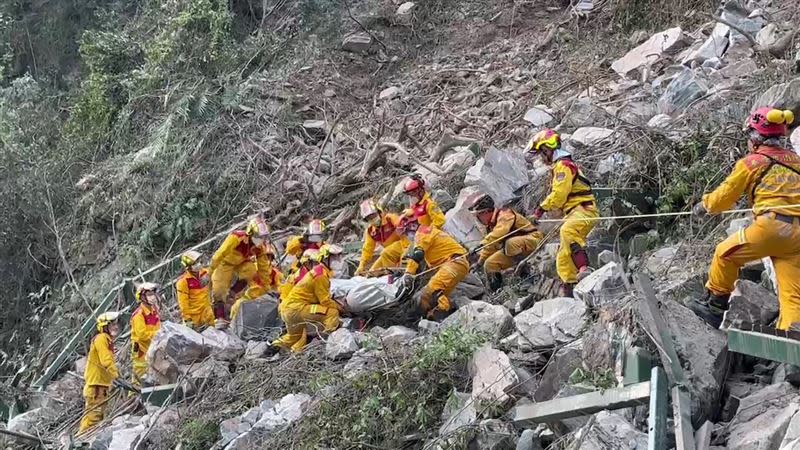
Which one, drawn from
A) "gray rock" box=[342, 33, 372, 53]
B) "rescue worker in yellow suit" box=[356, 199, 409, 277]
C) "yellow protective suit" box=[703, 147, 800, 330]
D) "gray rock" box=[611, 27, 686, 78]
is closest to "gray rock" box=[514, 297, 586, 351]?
"yellow protective suit" box=[703, 147, 800, 330]

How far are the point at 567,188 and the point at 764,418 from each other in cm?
350

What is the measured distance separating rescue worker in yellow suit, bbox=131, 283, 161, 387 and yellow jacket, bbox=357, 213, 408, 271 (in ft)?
7.49

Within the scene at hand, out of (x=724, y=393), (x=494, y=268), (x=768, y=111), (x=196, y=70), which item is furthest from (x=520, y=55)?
(x=724, y=393)

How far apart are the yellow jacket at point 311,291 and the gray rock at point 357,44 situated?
814 centimetres

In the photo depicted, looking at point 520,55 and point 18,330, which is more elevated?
point 520,55

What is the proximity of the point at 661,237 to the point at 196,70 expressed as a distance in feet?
30.7

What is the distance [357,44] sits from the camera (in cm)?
1634

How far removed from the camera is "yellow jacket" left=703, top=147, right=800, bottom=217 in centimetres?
584

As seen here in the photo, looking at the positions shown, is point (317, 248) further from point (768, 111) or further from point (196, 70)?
point (196, 70)

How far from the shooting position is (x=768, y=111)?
597 centimetres

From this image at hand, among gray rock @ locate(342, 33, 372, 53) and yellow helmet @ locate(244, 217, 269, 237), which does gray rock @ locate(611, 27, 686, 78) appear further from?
yellow helmet @ locate(244, 217, 269, 237)

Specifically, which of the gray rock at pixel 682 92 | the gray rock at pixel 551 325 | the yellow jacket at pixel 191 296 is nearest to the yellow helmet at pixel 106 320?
the yellow jacket at pixel 191 296

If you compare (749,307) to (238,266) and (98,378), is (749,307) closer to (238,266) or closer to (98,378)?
(238,266)

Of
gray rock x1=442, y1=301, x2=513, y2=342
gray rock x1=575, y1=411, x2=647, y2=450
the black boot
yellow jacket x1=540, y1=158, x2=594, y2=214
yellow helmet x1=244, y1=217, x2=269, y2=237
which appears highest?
gray rock x1=575, y1=411, x2=647, y2=450
